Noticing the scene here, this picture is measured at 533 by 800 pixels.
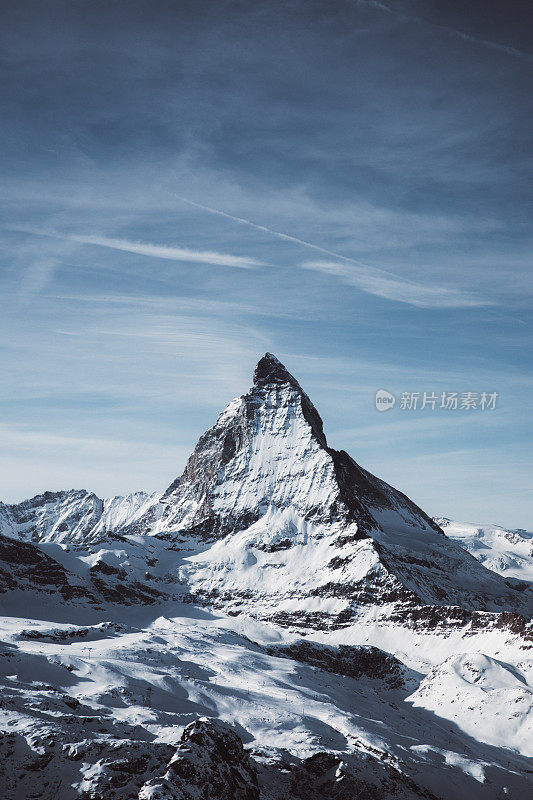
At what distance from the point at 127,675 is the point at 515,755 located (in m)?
70.5

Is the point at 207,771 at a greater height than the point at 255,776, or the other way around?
the point at 207,771

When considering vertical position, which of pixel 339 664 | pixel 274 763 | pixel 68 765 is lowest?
pixel 339 664

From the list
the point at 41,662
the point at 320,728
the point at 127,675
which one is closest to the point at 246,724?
the point at 320,728

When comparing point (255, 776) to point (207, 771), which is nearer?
point (207, 771)

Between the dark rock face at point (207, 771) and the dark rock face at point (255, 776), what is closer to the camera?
the dark rock face at point (207, 771)

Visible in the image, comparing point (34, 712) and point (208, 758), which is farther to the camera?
point (34, 712)

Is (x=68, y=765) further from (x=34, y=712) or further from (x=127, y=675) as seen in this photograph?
(x=127, y=675)

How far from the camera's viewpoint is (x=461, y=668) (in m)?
160

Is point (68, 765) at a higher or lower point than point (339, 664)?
higher

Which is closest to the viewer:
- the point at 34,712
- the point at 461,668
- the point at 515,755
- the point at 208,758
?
the point at 208,758

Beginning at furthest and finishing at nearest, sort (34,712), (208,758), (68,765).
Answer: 1. (34,712)
2. (68,765)
3. (208,758)

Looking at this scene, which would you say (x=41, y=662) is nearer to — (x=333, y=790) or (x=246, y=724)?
(x=246, y=724)

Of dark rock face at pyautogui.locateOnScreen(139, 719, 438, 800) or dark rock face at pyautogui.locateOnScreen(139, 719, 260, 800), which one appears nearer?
dark rock face at pyautogui.locateOnScreen(139, 719, 260, 800)

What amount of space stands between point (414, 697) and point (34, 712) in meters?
117
